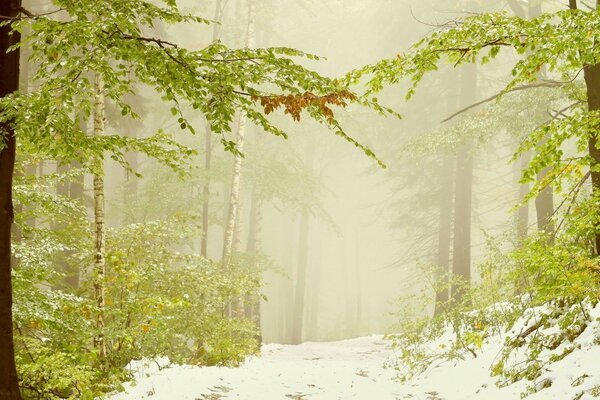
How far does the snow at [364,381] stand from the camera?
547 cm

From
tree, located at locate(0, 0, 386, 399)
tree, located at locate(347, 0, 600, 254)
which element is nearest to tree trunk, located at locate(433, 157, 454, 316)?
tree, located at locate(347, 0, 600, 254)

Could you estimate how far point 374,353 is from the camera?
15.6 metres

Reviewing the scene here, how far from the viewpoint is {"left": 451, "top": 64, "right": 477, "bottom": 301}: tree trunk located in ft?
52.0

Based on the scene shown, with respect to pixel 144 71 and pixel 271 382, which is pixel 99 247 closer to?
pixel 144 71

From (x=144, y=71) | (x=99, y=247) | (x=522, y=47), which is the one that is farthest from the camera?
(x=99, y=247)

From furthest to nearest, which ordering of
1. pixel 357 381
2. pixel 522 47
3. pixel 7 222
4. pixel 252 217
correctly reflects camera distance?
pixel 252 217 < pixel 357 381 < pixel 7 222 < pixel 522 47

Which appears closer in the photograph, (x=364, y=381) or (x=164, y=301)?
(x=164, y=301)

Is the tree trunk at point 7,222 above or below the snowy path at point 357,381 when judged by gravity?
above

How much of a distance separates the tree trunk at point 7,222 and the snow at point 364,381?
97.2 inches

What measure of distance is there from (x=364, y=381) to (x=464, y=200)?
8.60 m

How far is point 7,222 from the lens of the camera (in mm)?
4211

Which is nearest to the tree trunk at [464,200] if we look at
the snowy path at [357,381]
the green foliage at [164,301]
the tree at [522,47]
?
the snowy path at [357,381]

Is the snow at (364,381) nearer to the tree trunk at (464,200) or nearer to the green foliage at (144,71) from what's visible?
the green foliage at (144,71)

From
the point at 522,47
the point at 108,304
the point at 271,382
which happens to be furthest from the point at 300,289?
the point at 522,47
